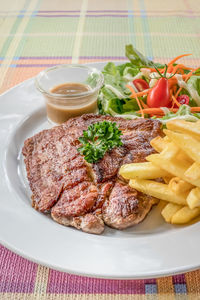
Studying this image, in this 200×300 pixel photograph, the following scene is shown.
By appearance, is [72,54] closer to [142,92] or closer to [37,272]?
[142,92]

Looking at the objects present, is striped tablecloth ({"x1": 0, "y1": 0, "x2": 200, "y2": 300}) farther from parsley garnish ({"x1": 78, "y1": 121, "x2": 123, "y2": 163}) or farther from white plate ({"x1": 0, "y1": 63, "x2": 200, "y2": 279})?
white plate ({"x1": 0, "y1": 63, "x2": 200, "y2": 279})

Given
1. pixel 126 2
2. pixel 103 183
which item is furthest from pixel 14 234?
pixel 126 2

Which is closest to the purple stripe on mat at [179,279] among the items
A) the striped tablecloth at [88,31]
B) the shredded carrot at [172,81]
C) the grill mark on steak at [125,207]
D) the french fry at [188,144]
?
the grill mark on steak at [125,207]

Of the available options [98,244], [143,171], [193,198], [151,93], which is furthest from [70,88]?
[193,198]

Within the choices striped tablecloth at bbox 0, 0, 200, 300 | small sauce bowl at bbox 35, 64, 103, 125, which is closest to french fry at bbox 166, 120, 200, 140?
small sauce bowl at bbox 35, 64, 103, 125

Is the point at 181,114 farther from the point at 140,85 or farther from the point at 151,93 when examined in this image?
the point at 140,85

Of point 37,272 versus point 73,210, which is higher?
point 73,210
